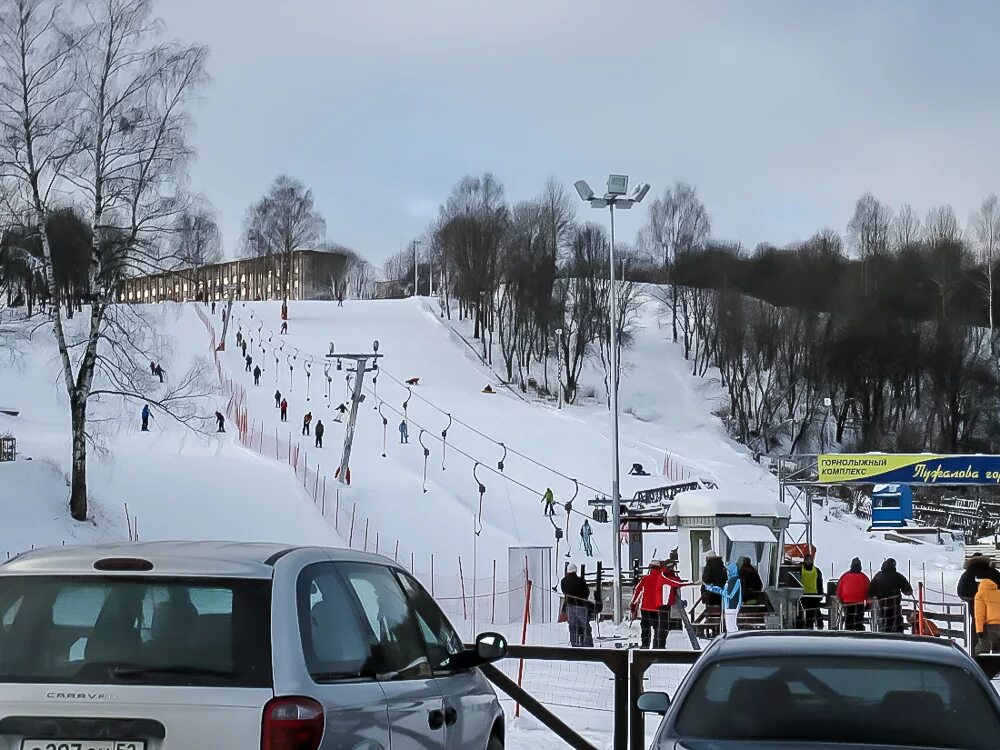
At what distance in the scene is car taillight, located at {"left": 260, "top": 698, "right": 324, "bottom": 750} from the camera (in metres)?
4.68

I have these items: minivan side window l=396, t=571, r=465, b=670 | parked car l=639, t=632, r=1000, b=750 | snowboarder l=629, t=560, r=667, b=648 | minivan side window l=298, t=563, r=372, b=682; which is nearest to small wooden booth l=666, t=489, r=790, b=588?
snowboarder l=629, t=560, r=667, b=648

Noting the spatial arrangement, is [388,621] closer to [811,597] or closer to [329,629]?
[329,629]

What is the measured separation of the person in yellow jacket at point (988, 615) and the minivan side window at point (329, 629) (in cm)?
1555

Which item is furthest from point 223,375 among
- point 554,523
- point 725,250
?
point 725,250

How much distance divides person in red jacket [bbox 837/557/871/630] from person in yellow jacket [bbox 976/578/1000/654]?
3500 millimetres

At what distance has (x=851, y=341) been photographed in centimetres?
8938

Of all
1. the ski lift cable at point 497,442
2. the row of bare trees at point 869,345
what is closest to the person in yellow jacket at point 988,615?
the ski lift cable at point 497,442

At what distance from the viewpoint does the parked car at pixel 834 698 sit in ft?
18.2

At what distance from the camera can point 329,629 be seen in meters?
5.35

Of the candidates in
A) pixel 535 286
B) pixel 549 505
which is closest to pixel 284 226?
pixel 535 286

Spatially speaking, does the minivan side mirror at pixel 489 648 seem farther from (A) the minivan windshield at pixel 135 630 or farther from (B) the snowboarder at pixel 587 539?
(B) the snowboarder at pixel 587 539

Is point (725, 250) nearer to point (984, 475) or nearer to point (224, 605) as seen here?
point (984, 475)

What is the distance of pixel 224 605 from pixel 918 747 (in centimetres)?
274

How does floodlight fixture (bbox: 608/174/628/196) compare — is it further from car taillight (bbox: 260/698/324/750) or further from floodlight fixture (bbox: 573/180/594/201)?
car taillight (bbox: 260/698/324/750)
